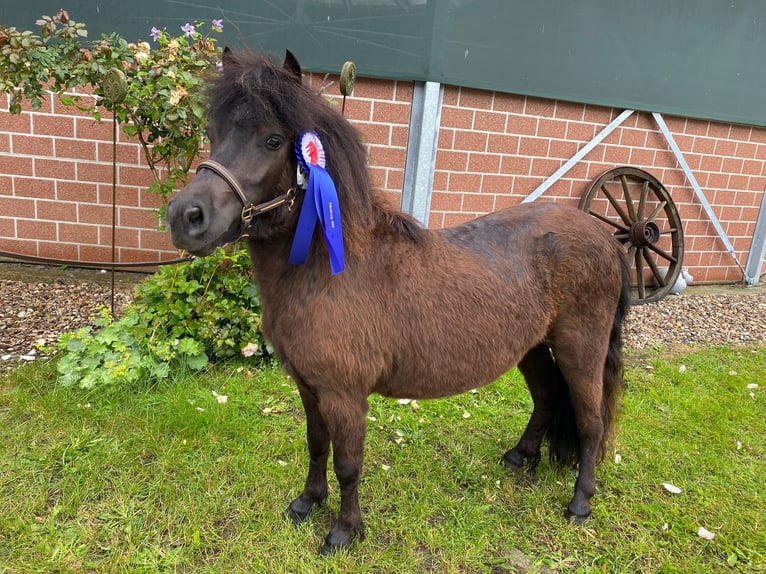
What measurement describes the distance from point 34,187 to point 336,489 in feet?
13.8

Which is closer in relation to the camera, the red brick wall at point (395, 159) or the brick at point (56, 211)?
the red brick wall at point (395, 159)

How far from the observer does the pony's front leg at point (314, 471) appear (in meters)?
2.35

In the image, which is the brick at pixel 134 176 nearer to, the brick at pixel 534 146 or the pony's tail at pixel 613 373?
the brick at pixel 534 146

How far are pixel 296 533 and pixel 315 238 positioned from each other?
4.67 ft

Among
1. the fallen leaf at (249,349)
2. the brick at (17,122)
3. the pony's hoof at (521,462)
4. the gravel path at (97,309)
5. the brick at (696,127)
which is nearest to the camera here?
the pony's hoof at (521,462)

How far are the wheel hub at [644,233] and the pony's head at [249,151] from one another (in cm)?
494

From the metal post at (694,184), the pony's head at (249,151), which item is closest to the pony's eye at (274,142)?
the pony's head at (249,151)

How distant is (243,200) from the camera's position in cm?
162

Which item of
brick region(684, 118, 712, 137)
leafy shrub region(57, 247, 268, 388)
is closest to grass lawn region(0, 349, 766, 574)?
leafy shrub region(57, 247, 268, 388)

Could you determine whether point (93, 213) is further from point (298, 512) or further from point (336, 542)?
point (336, 542)

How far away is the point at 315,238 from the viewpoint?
1.91m

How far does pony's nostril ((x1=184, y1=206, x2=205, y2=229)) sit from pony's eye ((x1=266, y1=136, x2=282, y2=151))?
12.8 inches

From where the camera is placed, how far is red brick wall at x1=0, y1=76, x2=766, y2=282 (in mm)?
4699

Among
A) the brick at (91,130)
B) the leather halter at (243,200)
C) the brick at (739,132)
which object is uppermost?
the brick at (739,132)
